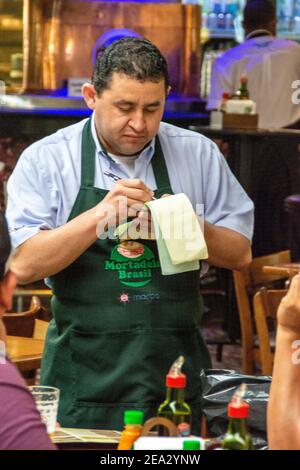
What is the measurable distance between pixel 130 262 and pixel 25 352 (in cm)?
104

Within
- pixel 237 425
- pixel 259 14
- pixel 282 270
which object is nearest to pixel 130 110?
pixel 237 425

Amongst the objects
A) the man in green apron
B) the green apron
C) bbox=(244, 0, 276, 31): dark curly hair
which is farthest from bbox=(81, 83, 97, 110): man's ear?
bbox=(244, 0, 276, 31): dark curly hair

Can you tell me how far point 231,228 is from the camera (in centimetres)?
368

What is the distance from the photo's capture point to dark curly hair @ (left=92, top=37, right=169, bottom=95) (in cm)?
348

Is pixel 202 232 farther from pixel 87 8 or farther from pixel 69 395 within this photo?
pixel 87 8

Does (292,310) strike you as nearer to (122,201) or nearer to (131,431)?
(131,431)

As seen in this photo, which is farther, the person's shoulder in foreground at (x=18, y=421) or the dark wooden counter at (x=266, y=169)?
the dark wooden counter at (x=266, y=169)

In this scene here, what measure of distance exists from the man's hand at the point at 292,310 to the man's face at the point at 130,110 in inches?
40.8

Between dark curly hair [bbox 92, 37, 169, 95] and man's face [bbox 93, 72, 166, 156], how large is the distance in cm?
2

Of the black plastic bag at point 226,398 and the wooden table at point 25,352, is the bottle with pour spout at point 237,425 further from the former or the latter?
the wooden table at point 25,352

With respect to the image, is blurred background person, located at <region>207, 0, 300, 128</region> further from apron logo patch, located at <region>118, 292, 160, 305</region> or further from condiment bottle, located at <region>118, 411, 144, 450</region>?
condiment bottle, located at <region>118, 411, 144, 450</region>

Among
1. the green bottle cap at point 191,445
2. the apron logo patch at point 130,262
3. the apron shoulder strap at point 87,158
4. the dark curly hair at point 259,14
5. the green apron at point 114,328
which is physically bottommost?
the green apron at point 114,328

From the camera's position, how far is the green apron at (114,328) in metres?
3.54

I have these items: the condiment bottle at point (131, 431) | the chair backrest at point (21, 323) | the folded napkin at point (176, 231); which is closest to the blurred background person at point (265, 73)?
the chair backrest at point (21, 323)
